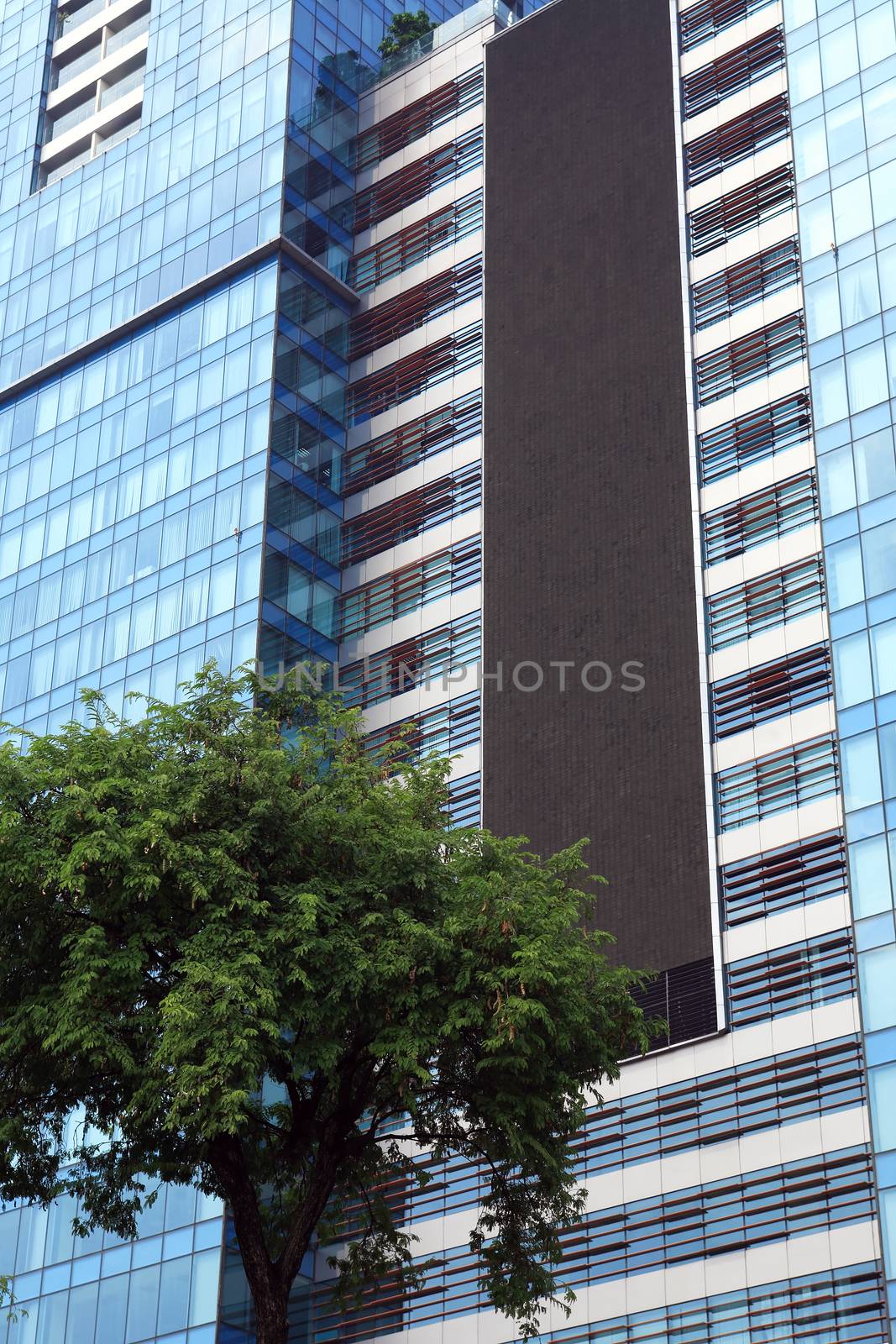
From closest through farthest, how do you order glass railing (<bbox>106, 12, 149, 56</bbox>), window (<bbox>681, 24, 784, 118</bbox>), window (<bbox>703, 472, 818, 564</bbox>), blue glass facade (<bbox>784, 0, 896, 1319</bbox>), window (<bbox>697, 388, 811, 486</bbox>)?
blue glass facade (<bbox>784, 0, 896, 1319</bbox>) → window (<bbox>703, 472, 818, 564</bbox>) → window (<bbox>697, 388, 811, 486</bbox>) → window (<bbox>681, 24, 784, 118</bbox>) → glass railing (<bbox>106, 12, 149, 56</bbox>)

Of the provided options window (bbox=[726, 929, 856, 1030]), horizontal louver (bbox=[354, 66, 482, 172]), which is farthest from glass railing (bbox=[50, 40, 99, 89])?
window (bbox=[726, 929, 856, 1030])

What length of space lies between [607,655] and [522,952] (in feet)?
73.0

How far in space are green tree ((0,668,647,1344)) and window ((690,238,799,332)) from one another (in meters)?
26.9

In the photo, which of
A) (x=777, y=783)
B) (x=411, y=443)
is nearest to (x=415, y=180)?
(x=411, y=443)

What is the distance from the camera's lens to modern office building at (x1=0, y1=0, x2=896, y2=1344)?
A: 4434cm

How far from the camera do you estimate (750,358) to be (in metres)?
53.4

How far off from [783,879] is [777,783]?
2616 mm

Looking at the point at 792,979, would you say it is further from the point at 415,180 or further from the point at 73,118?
the point at 73,118

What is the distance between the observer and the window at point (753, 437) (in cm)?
5138

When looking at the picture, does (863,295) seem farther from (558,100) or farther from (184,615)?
(184,615)

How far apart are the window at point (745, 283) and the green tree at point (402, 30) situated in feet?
72.5

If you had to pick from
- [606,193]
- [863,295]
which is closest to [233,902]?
[863,295]

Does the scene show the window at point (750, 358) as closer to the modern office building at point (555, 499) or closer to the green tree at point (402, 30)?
the modern office building at point (555, 499)

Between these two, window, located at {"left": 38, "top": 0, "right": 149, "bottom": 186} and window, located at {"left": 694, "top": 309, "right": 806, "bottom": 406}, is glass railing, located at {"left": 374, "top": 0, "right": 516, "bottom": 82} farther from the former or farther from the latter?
window, located at {"left": 694, "top": 309, "right": 806, "bottom": 406}
